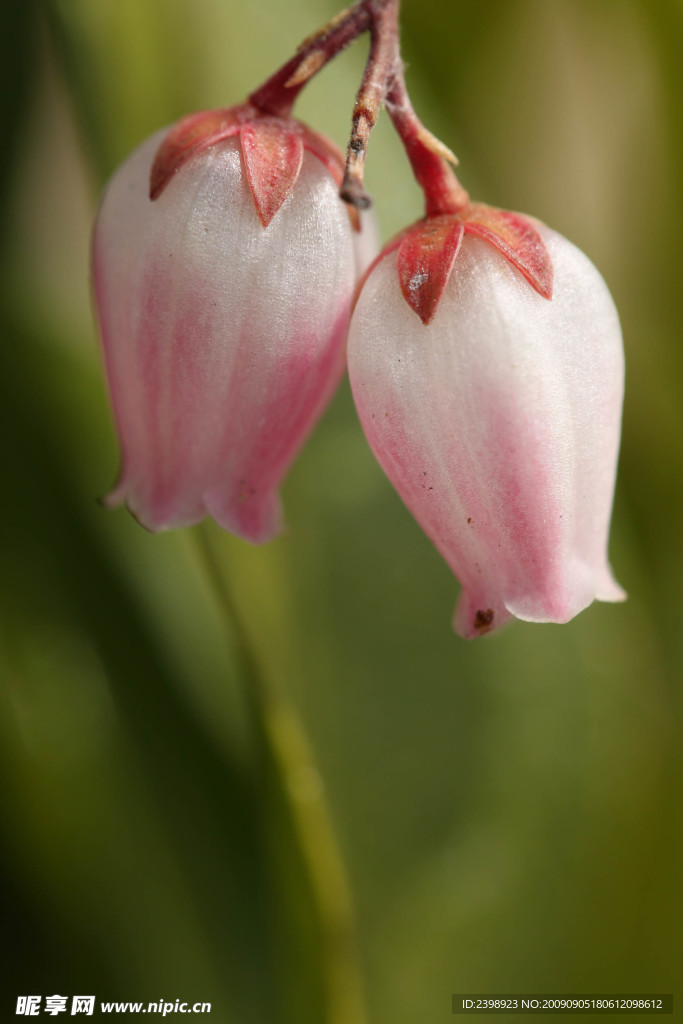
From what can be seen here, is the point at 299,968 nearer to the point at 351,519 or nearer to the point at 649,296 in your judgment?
the point at 351,519

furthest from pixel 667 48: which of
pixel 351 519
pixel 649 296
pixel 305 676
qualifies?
pixel 305 676

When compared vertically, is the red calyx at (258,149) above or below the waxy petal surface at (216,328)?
above

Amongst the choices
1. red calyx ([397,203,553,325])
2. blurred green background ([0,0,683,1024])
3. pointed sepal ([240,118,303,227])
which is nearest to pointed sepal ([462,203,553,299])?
red calyx ([397,203,553,325])

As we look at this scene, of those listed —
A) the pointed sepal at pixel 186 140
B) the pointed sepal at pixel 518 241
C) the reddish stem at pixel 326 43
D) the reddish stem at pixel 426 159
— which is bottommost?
the pointed sepal at pixel 518 241

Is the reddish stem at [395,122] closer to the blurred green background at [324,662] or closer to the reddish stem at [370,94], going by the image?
the reddish stem at [370,94]

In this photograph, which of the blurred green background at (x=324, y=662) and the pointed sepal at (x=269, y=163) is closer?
the pointed sepal at (x=269, y=163)

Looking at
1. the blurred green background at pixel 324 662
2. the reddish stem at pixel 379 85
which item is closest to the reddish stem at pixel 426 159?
the reddish stem at pixel 379 85
